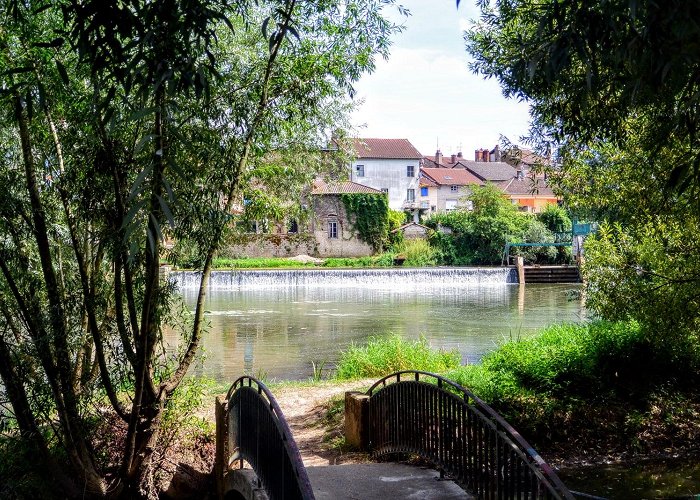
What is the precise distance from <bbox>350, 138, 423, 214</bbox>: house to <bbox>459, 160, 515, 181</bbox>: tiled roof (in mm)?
10790

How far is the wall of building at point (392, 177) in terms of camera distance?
5941 cm

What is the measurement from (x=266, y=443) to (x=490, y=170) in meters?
67.7

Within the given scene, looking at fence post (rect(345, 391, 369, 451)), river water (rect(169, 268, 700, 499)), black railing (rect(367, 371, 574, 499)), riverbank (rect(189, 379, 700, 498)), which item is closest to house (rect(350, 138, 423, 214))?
river water (rect(169, 268, 700, 499))

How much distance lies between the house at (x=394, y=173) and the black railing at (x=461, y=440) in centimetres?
5244

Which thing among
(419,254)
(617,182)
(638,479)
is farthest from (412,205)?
(638,479)

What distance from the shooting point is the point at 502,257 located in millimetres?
43250

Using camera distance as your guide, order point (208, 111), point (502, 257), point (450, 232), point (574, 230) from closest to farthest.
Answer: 1. point (208, 111)
2. point (574, 230)
3. point (502, 257)
4. point (450, 232)

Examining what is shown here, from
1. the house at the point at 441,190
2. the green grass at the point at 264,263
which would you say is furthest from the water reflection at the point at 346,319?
the house at the point at 441,190

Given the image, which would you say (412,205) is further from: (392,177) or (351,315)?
(351,315)

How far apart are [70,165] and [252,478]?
3116 mm

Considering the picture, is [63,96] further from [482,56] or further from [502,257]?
[502,257]

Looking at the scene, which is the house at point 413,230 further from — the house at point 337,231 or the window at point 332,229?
the window at point 332,229

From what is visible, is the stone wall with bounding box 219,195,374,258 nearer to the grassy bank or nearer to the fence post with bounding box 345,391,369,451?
the grassy bank

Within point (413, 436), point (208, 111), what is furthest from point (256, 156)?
point (413, 436)
